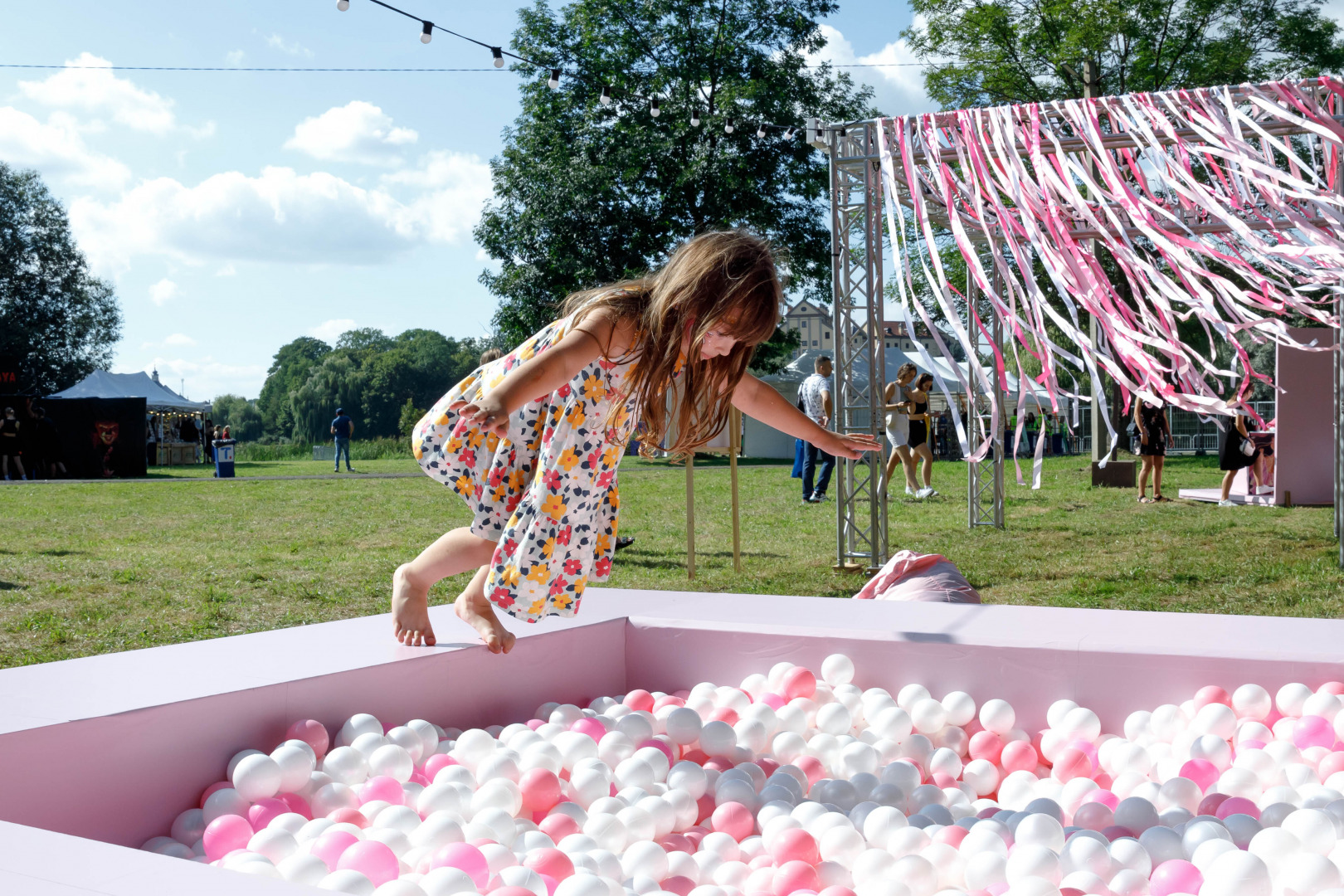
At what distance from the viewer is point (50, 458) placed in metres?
18.0

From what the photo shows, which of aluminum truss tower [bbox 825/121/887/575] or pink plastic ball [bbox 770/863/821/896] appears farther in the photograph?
aluminum truss tower [bbox 825/121/887/575]

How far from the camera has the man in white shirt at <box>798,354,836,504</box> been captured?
920 centimetres

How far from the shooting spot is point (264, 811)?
1.98 m

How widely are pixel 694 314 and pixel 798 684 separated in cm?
102

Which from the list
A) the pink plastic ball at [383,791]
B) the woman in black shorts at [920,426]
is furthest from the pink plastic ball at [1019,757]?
the woman in black shorts at [920,426]

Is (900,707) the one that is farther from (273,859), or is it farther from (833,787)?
(273,859)

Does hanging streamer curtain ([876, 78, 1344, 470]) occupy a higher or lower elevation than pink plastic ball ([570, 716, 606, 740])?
higher

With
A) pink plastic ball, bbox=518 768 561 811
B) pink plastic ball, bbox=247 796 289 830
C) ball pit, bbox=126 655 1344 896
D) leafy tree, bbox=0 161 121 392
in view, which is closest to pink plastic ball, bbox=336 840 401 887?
ball pit, bbox=126 655 1344 896

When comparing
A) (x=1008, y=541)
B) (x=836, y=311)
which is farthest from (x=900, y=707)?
(x=1008, y=541)

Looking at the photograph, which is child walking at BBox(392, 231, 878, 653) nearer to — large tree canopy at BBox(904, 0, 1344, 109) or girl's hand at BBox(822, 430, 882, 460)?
girl's hand at BBox(822, 430, 882, 460)

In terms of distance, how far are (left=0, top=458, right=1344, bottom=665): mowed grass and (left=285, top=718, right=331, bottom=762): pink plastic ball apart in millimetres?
2184

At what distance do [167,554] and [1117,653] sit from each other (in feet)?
21.5

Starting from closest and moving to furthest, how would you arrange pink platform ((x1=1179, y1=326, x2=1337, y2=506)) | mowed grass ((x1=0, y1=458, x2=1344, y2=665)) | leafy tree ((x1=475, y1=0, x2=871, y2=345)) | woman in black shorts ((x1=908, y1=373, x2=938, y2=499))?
mowed grass ((x1=0, y1=458, x2=1344, y2=665)), pink platform ((x1=1179, y1=326, x2=1337, y2=506)), woman in black shorts ((x1=908, y1=373, x2=938, y2=499)), leafy tree ((x1=475, y1=0, x2=871, y2=345))

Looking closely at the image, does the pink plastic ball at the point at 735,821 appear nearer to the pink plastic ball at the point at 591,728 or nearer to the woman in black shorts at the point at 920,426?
the pink plastic ball at the point at 591,728
